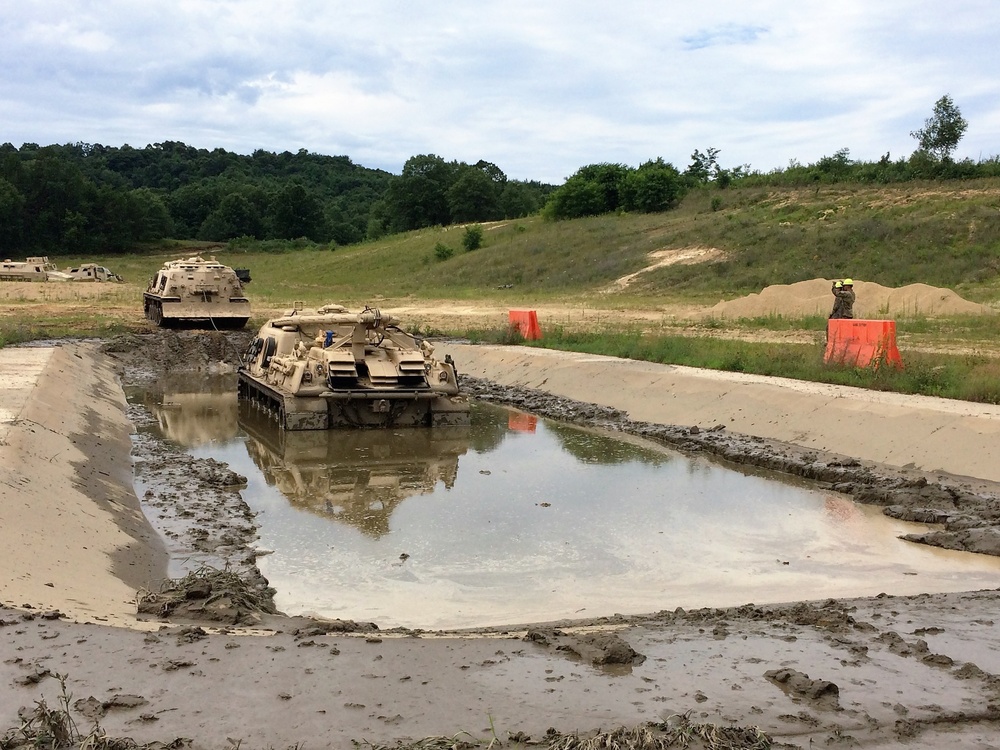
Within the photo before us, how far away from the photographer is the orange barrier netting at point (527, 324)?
84.6 feet

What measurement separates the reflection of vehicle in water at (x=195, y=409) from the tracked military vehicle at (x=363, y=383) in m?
1.01

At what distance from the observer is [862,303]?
96.9 feet

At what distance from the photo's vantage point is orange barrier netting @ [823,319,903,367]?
51.7 ft

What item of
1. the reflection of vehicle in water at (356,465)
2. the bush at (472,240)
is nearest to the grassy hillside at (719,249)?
the bush at (472,240)

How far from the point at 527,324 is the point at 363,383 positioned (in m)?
9.91

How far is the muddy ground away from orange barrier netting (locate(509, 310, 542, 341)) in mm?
17907

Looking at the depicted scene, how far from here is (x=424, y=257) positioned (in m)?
58.1

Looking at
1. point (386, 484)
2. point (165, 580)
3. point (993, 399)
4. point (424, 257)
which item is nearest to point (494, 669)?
point (165, 580)

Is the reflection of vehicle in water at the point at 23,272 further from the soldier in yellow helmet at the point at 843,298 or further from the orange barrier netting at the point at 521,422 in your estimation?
the soldier in yellow helmet at the point at 843,298

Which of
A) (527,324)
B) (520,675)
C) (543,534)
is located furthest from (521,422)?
(520,675)

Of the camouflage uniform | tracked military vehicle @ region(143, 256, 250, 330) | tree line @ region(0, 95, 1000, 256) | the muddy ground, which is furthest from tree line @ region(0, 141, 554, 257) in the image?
the muddy ground

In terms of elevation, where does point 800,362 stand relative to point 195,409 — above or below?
above

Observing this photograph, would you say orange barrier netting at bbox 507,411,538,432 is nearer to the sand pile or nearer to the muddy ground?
the muddy ground

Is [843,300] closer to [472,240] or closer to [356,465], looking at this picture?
[356,465]
